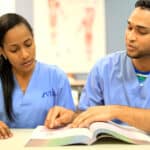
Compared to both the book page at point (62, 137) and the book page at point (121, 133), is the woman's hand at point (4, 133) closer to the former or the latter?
the book page at point (62, 137)

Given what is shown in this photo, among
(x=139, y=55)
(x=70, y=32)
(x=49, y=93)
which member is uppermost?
(x=139, y=55)

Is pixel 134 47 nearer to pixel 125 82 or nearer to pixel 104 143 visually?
pixel 125 82

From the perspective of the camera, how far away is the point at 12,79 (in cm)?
153

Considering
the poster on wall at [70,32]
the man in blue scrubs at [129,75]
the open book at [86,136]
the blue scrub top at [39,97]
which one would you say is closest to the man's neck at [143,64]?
the man in blue scrubs at [129,75]

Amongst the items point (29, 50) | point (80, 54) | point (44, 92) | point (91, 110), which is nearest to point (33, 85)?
point (44, 92)

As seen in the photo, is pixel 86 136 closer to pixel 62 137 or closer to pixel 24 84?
pixel 62 137

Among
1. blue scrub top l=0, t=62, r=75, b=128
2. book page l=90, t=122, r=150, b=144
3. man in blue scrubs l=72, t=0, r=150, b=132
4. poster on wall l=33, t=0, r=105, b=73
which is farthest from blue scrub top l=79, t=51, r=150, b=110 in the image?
poster on wall l=33, t=0, r=105, b=73

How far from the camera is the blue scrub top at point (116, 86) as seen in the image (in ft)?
4.82

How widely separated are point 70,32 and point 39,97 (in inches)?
82.6

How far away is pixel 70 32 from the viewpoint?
3518 millimetres

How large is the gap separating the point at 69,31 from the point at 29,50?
2094 mm

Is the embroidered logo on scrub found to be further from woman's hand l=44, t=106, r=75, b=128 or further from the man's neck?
the man's neck

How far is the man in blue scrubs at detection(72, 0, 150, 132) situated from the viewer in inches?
57.9

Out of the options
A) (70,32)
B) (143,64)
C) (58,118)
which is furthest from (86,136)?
(70,32)
